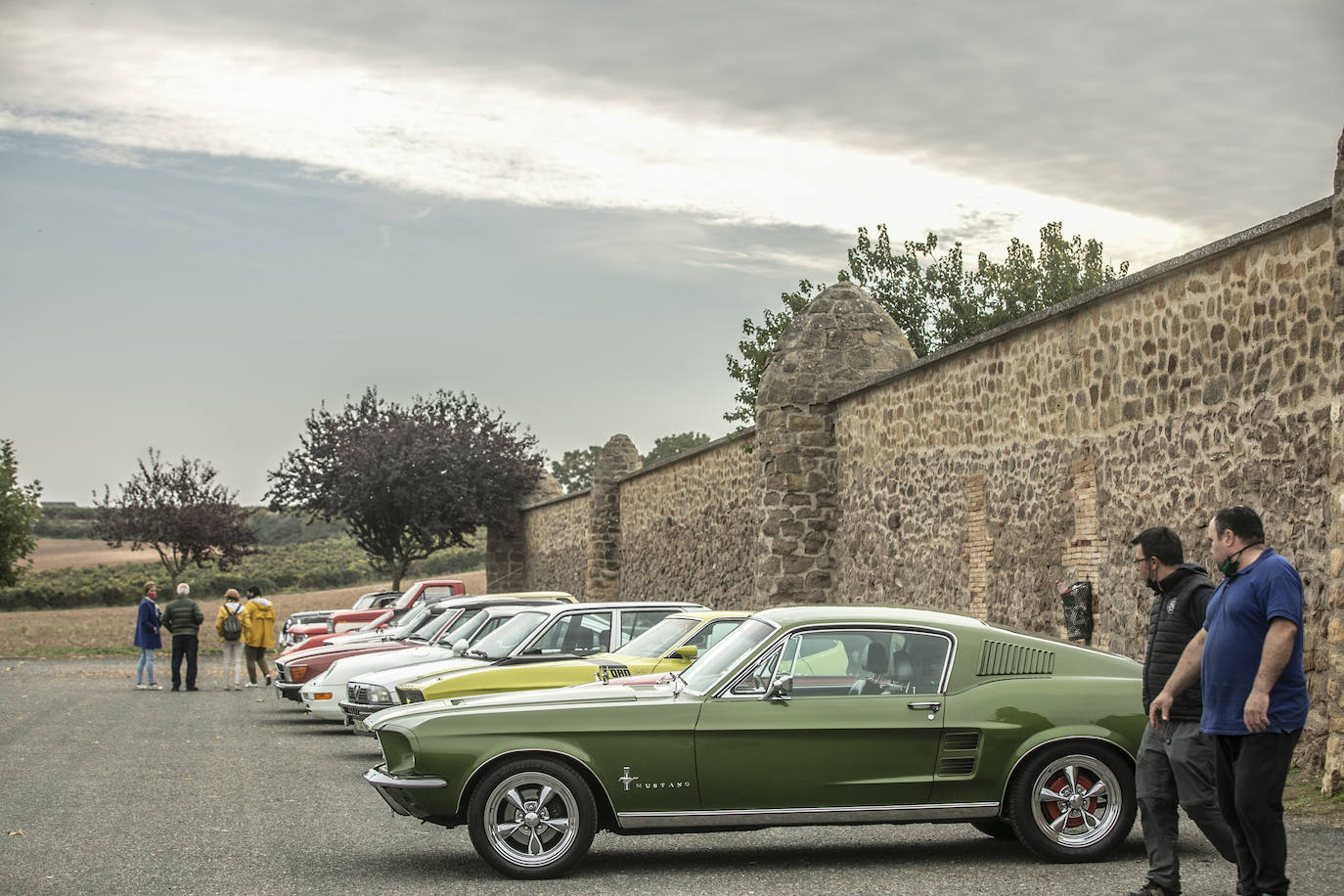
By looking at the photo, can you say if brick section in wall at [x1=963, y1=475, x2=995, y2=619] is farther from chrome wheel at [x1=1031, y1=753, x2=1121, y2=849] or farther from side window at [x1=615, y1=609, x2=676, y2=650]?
chrome wheel at [x1=1031, y1=753, x2=1121, y2=849]

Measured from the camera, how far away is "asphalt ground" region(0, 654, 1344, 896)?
7.06 m

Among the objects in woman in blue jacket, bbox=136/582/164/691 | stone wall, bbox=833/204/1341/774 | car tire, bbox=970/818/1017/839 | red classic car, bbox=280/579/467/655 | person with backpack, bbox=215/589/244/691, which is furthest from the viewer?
red classic car, bbox=280/579/467/655

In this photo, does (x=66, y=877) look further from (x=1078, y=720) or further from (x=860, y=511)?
(x=860, y=511)

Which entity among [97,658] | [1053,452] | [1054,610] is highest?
[1053,452]

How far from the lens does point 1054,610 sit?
13.2 meters

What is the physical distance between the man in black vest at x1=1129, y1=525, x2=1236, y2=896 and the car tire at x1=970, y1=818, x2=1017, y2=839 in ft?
4.33

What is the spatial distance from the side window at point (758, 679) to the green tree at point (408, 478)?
35644 millimetres

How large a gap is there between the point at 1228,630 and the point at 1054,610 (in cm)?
730

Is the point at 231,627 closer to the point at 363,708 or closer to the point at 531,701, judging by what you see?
the point at 363,708

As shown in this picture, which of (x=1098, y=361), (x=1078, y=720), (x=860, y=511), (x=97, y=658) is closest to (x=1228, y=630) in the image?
(x=1078, y=720)

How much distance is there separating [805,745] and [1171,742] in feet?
5.90

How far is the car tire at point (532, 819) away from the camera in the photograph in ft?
23.7

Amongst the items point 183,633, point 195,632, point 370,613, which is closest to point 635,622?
point 183,633

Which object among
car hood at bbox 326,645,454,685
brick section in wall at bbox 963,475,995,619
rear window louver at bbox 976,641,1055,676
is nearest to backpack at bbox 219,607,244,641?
car hood at bbox 326,645,454,685
